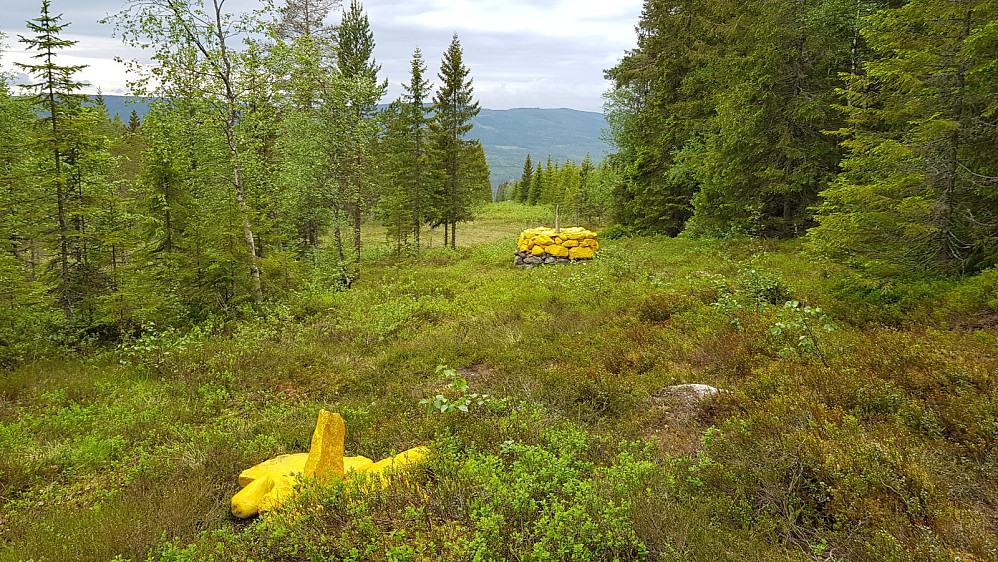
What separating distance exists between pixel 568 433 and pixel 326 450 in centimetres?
248

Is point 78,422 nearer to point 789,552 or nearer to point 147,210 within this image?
point 147,210

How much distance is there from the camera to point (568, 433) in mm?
4750

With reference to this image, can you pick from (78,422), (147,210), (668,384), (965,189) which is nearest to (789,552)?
(668,384)

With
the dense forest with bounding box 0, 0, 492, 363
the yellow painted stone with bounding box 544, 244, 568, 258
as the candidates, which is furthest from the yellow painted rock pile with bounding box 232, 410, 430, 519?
the yellow painted stone with bounding box 544, 244, 568, 258

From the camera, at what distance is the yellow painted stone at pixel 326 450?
14.2 ft

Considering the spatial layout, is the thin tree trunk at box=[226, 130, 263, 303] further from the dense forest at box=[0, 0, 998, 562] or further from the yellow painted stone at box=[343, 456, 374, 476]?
the yellow painted stone at box=[343, 456, 374, 476]

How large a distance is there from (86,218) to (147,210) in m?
1.71

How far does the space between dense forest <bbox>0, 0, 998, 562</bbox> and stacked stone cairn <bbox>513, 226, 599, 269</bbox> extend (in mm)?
1066

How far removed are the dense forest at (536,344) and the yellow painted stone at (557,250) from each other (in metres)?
1.45

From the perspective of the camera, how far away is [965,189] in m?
7.31

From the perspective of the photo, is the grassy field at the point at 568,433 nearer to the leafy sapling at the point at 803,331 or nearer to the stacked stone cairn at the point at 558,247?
the leafy sapling at the point at 803,331

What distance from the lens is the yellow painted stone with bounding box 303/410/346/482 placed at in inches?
170

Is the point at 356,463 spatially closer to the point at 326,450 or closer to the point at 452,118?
the point at 326,450

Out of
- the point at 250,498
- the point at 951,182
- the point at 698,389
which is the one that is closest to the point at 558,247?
the point at 951,182
